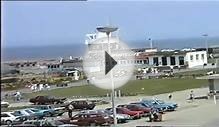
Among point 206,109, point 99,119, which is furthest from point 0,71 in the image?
point 206,109

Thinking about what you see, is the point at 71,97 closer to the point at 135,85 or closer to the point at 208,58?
the point at 135,85

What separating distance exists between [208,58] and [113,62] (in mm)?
12557

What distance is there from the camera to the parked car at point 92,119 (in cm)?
531

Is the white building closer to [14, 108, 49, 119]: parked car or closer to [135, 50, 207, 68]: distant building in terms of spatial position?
[135, 50, 207, 68]: distant building

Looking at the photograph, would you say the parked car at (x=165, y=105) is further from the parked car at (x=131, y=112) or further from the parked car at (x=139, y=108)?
the parked car at (x=131, y=112)

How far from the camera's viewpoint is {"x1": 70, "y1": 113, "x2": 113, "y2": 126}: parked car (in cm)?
531

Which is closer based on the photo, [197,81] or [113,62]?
[113,62]

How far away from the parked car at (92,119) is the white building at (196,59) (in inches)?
418

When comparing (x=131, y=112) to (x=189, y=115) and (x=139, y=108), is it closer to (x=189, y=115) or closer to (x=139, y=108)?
(x=139, y=108)

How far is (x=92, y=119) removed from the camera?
18.2 ft

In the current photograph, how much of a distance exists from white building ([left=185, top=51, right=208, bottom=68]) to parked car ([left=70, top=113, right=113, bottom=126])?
1062 centimetres

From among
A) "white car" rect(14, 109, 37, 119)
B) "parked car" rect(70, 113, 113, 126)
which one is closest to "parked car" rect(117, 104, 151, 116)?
"parked car" rect(70, 113, 113, 126)

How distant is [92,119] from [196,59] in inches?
451

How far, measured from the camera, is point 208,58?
16.3 m
